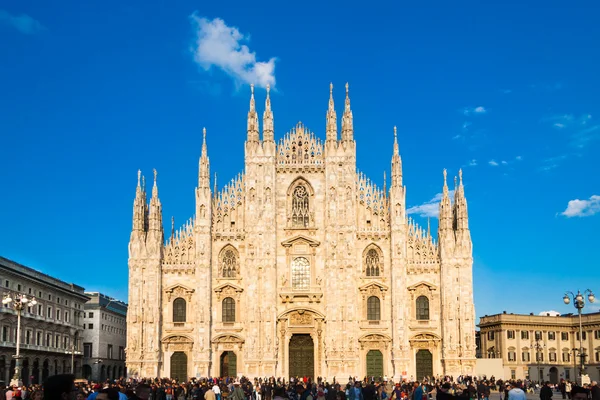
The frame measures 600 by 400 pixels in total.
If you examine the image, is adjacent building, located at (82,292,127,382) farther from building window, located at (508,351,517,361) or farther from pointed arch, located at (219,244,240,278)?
building window, located at (508,351,517,361)

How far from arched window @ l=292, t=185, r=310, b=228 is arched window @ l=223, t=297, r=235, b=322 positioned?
7.60m

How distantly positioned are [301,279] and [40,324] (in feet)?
83.3

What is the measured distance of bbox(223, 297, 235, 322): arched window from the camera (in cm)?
5875

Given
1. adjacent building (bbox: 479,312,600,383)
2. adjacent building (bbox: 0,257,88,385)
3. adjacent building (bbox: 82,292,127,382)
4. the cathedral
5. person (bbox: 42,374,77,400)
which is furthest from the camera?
adjacent building (bbox: 479,312,600,383)

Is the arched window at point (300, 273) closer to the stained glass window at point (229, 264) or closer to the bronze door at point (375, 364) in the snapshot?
the stained glass window at point (229, 264)

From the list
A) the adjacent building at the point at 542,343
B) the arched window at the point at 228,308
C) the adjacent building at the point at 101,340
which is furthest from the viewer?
the adjacent building at the point at 542,343

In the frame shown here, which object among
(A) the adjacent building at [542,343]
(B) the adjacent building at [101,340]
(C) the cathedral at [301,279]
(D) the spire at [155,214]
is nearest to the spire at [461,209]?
(C) the cathedral at [301,279]

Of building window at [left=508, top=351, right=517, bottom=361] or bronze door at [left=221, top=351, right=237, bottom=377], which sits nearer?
bronze door at [left=221, top=351, right=237, bottom=377]

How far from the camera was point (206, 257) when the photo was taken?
191 ft

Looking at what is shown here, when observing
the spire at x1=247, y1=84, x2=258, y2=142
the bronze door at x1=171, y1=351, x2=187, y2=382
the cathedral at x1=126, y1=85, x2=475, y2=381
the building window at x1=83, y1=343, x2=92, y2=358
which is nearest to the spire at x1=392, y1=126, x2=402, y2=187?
the cathedral at x1=126, y1=85, x2=475, y2=381

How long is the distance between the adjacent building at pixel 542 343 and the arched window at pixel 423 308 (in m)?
33.4

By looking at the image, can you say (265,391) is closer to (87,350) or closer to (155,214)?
(155,214)

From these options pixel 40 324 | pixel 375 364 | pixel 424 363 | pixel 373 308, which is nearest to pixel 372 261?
pixel 373 308

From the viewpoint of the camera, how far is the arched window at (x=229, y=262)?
5922 centimetres
